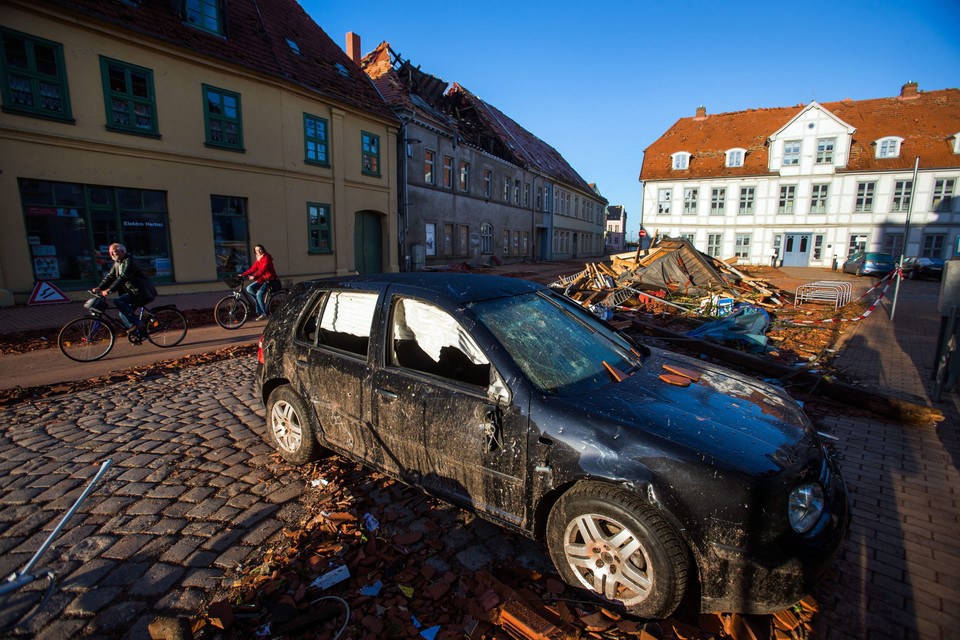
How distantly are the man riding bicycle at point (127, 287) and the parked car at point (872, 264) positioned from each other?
3550 cm

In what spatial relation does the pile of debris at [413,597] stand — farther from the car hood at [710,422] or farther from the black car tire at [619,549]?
the car hood at [710,422]

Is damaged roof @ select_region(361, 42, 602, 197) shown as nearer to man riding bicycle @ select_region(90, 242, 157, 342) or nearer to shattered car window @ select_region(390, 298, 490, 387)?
man riding bicycle @ select_region(90, 242, 157, 342)

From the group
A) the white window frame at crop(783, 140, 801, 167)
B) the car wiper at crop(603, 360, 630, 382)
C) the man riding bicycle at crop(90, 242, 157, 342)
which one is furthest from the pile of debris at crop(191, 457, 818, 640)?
the white window frame at crop(783, 140, 801, 167)

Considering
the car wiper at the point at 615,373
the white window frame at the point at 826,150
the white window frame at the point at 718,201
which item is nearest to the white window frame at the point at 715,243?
the white window frame at the point at 718,201

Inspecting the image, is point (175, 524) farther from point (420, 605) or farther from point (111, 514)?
point (420, 605)

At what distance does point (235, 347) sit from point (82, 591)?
6.39 meters

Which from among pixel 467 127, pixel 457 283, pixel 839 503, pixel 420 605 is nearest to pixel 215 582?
pixel 420 605

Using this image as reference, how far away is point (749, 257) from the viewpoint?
122ft

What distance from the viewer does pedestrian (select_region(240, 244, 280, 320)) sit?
33.5 feet

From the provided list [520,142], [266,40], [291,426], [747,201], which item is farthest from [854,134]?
[291,426]

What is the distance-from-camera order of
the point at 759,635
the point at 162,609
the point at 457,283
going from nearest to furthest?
the point at 759,635
the point at 162,609
the point at 457,283

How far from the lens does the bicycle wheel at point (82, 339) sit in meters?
7.35

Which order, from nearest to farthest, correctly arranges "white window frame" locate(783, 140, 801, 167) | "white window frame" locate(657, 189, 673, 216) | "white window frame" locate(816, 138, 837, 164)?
"white window frame" locate(816, 138, 837, 164)
"white window frame" locate(783, 140, 801, 167)
"white window frame" locate(657, 189, 673, 216)

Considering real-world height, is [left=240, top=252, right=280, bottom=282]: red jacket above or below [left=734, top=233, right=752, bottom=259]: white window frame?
below
